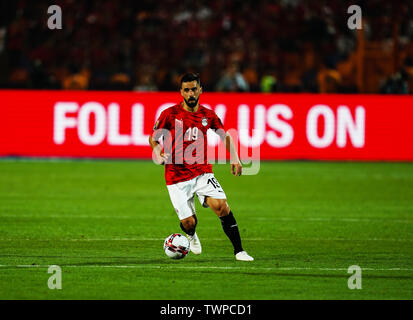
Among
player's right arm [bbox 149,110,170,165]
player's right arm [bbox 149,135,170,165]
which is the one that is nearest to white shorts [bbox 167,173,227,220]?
player's right arm [bbox 149,110,170,165]

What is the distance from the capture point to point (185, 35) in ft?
98.5

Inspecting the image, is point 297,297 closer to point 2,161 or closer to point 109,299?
point 109,299

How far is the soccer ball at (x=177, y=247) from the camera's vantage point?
32.2ft

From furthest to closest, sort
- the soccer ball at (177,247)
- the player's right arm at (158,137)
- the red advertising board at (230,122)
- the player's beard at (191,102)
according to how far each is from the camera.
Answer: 1. the red advertising board at (230,122)
2. the player's beard at (191,102)
3. the soccer ball at (177,247)
4. the player's right arm at (158,137)

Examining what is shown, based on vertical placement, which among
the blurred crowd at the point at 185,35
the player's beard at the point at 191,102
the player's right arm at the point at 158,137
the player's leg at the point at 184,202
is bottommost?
the player's leg at the point at 184,202

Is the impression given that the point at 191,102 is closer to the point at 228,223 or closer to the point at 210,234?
the point at 228,223

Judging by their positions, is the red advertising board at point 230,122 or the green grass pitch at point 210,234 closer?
the green grass pitch at point 210,234

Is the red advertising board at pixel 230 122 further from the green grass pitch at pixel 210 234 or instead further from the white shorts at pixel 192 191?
the white shorts at pixel 192 191

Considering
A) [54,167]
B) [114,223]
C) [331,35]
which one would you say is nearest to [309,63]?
[331,35]

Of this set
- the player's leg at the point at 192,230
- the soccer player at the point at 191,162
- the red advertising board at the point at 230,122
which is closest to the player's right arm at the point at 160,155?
the soccer player at the point at 191,162

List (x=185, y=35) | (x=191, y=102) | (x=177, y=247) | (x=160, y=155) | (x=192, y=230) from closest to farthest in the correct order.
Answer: (x=160, y=155) < (x=177, y=247) < (x=191, y=102) < (x=192, y=230) < (x=185, y=35)

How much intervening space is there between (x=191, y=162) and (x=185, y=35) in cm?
2040

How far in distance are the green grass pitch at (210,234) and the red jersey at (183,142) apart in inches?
36.9

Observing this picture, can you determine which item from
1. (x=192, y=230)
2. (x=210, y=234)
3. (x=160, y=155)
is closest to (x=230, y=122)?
(x=210, y=234)
